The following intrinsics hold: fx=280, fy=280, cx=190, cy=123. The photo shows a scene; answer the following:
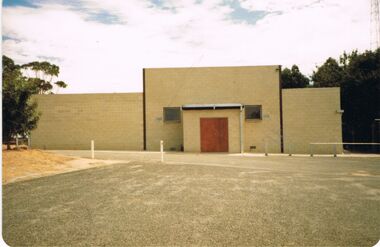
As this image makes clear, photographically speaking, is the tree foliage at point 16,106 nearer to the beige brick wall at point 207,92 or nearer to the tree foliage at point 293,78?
the beige brick wall at point 207,92

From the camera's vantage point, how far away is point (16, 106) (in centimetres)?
1303

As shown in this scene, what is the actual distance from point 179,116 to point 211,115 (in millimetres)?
2970

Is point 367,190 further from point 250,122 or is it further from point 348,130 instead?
point 348,130

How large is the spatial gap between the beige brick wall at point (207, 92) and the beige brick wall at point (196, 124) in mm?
1684

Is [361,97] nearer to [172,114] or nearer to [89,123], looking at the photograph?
[172,114]

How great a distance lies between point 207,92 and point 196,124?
321 cm

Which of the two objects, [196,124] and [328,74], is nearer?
[196,124]

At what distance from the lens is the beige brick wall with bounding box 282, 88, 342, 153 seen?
21469mm

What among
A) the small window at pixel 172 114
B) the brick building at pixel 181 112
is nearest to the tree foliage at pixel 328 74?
the brick building at pixel 181 112

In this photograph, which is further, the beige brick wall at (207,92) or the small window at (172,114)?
the small window at (172,114)

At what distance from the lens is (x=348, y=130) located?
96.3ft

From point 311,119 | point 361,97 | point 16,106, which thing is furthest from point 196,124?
point 361,97

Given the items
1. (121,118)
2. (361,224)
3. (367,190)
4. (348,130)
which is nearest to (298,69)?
(348,130)

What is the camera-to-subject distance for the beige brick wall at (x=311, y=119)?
21469mm
